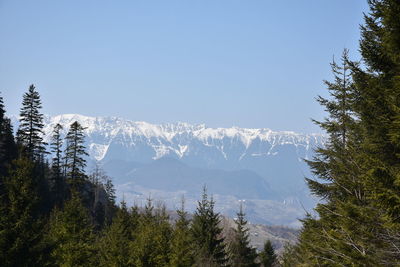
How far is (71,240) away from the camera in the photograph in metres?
26.6

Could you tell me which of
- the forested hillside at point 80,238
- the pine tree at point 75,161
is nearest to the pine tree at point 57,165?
the pine tree at point 75,161

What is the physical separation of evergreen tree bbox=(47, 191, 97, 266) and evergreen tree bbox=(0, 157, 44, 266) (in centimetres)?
157

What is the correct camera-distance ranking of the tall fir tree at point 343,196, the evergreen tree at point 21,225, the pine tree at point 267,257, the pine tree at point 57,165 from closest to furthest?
the tall fir tree at point 343,196
the evergreen tree at point 21,225
the pine tree at point 57,165
the pine tree at point 267,257

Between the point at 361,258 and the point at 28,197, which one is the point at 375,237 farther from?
the point at 28,197

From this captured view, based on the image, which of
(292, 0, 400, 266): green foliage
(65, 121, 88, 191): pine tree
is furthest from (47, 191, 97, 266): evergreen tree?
(65, 121, 88, 191): pine tree

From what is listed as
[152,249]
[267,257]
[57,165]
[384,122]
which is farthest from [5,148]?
[384,122]

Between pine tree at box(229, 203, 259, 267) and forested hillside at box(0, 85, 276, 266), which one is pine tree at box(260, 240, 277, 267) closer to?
forested hillside at box(0, 85, 276, 266)

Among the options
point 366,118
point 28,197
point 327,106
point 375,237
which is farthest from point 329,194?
point 28,197

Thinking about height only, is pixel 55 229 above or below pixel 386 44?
below

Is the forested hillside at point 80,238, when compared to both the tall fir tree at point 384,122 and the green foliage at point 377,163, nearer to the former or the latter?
the green foliage at point 377,163

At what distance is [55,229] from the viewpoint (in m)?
28.8

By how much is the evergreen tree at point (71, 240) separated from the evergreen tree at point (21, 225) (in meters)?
1.57

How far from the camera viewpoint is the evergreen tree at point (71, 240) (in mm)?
25297

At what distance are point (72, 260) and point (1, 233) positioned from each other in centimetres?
580
